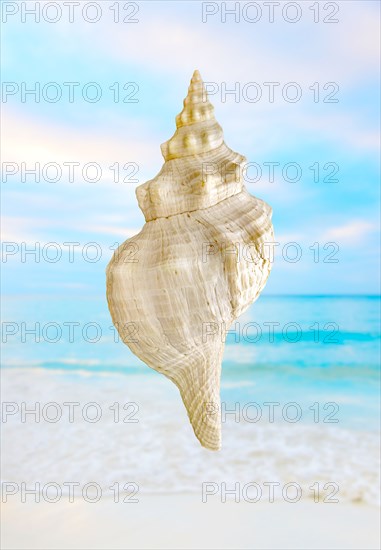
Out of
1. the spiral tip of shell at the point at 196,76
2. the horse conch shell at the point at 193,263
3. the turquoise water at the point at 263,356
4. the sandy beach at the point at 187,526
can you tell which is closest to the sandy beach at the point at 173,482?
the sandy beach at the point at 187,526

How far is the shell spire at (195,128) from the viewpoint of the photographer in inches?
45.2

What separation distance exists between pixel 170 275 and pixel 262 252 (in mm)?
201

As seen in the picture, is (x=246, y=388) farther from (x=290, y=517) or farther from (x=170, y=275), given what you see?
(x=170, y=275)

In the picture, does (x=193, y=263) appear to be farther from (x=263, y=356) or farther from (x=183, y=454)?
(x=263, y=356)

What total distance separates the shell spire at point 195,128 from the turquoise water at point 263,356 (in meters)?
3.55

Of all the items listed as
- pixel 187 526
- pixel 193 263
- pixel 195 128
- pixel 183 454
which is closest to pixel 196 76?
pixel 195 128

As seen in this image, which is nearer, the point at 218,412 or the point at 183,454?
the point at 218,412

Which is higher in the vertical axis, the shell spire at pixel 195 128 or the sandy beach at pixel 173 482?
the shell spire at pixel 195 128

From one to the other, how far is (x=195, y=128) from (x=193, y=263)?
0.94ft

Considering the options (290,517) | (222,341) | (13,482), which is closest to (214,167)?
(222,341)

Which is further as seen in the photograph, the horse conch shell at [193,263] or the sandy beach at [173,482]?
the sandy beach at [173,482]

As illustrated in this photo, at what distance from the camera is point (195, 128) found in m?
1.16

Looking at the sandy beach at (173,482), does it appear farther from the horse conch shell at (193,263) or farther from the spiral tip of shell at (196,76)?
the spiral tip of shell at (196,76)

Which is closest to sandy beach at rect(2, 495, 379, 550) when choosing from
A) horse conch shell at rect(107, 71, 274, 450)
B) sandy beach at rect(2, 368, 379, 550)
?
sandy beach at rect(2, 368, 379, 550)
